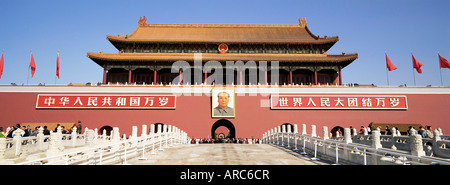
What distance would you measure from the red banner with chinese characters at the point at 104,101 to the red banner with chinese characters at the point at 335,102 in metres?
9.01

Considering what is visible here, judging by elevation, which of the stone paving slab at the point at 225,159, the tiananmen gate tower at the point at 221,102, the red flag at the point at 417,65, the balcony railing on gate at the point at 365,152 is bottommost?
the stone paving slab at the point at 225,159

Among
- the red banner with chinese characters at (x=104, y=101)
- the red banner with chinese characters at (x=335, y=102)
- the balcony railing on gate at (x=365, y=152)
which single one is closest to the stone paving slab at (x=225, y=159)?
the balcony railing on gate at (x=365, y=152)

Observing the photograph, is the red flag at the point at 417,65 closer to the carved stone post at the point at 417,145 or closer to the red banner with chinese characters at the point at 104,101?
the red banner with chinese characters at the point at 104,101

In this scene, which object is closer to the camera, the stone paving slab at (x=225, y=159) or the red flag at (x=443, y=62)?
the stone paving slab at (x=225, y=159)

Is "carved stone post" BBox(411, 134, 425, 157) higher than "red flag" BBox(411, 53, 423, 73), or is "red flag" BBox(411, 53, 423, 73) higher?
"red flag" BBox(411, 53, 423, 73)

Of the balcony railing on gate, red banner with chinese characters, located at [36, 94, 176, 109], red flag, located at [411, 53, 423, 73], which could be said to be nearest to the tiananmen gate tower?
red banner with chinese characters, located at [36, 94, 176, 109]

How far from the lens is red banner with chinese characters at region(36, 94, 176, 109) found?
22.7 metres

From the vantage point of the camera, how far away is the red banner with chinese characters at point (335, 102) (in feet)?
77.0

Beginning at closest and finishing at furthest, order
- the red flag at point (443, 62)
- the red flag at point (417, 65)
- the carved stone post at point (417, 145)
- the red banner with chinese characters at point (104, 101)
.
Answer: the carved stone post at point (417, 145) → the red banner with chinese characters at point (104, 101) → the red flag at point (443, 62) → the red flag at point (417, 65)

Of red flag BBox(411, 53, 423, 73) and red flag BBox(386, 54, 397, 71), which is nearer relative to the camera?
red flag BBox(411, 53, 423, 73)

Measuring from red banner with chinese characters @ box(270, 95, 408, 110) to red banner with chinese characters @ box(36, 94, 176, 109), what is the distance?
355 inches

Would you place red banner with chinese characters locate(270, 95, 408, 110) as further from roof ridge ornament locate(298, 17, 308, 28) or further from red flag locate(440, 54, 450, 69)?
roof ridge ornament locate(298, 17, 308, 28)

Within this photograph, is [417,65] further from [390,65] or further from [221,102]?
[221,102]
